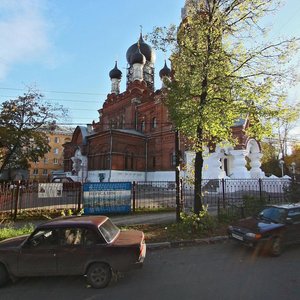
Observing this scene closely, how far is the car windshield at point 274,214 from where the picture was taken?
9.63 m

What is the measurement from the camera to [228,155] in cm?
3328

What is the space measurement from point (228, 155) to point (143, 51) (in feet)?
83.7

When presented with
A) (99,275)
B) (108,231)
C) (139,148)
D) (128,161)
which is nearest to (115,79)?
(139,148)

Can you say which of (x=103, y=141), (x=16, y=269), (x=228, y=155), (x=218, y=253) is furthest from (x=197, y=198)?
(x=103, y=141)

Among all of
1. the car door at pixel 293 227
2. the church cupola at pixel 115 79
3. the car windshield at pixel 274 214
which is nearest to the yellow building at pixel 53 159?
the church cupola at pixel 115 79

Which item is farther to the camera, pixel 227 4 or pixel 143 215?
pixel 143 215

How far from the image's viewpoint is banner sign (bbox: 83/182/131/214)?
1498 cm

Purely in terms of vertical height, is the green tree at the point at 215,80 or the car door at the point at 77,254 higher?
the green tree at the point at 215,80

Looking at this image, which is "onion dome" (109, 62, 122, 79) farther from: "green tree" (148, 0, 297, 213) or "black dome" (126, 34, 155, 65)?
"green tree" (148, 0, 297, 213)

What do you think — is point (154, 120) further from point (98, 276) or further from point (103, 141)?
point (98, 276)

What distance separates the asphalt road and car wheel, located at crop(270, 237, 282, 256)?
8.5 inches

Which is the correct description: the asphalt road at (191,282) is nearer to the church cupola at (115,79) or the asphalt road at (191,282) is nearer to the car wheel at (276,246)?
the car wheel at (276,246)

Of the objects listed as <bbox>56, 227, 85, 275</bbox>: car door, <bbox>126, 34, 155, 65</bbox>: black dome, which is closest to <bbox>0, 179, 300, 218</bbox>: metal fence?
<bbox>56, 227, 85, 275</bbox>: car door

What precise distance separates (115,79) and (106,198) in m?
42.3
